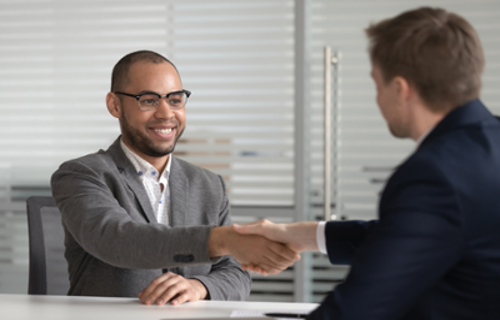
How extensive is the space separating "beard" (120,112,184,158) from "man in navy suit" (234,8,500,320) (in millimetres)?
1058

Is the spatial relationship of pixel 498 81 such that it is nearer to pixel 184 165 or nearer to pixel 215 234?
pixel 184 165

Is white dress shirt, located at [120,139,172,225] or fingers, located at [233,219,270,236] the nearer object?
fingers, located at [233,219,270,236]

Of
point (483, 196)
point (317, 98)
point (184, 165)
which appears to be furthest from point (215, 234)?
point (317, 98)

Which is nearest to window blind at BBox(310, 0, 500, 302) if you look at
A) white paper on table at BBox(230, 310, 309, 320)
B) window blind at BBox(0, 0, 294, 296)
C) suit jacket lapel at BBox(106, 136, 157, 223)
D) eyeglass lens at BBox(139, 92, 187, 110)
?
window blind at BBox(0, 0, 294, 296)

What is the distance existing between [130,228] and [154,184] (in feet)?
1.41

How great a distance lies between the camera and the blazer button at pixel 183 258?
1.49 metres

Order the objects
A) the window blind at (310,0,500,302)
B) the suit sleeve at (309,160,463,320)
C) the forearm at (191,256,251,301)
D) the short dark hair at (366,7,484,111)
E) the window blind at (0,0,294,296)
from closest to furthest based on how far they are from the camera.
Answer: the suit sleeve at (309,160,463,320)
the short dark hair at (366,7,484,111)
the forearm at (191,256,251,301)
the window blind at (310,0,500,302)
the window blind at (0,0,294,296)

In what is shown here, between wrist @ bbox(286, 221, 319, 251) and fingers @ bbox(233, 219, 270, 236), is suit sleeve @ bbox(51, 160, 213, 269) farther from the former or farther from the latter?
wrist @ bbox(286, 221, 319, 251)

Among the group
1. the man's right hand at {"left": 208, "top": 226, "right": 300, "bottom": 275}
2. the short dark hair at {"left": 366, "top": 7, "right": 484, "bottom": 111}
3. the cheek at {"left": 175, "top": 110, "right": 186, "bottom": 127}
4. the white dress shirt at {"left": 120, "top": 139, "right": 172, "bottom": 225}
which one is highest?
the short dark hair at {"left": 366, "top": 7, "right": 484, "bottom": 111}

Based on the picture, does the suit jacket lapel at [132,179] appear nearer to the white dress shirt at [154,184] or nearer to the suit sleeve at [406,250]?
the white dress shirt at [154,184]

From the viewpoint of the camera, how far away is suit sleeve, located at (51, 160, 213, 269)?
59.1 inches

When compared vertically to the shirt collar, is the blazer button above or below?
below

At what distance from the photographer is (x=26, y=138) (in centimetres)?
377

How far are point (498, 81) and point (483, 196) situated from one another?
2.70 m
